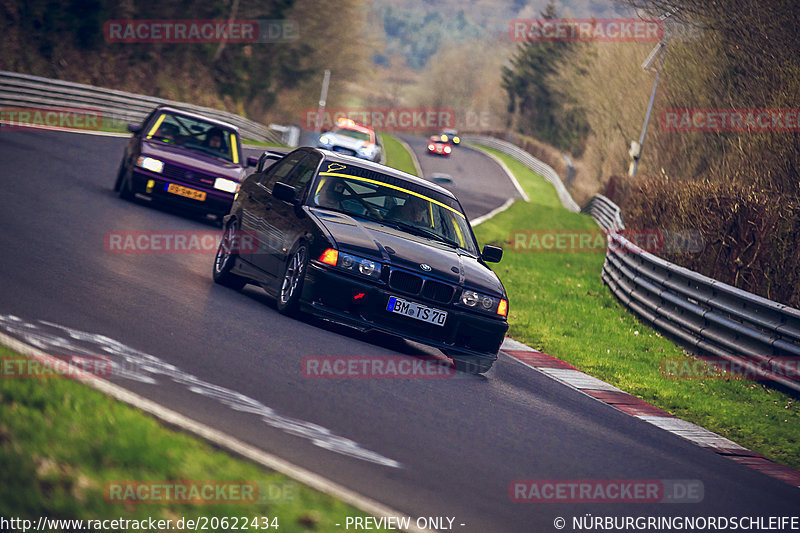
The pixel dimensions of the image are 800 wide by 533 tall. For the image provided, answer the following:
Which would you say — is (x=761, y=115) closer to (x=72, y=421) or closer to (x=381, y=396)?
(x=381, y=396)

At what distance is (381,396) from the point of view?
7.68 m

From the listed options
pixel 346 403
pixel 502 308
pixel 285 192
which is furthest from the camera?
pixel 285 192

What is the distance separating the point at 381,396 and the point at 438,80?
151m

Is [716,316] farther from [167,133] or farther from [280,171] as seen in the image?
[167,133]

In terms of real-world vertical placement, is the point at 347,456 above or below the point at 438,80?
below

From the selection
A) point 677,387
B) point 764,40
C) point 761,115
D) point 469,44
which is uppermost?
point 469,44

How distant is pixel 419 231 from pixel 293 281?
1.43 meters

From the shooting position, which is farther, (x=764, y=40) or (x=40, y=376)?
(x=764, y=40)

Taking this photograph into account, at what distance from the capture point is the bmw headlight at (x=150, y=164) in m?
16.2

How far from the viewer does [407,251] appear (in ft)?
30.9

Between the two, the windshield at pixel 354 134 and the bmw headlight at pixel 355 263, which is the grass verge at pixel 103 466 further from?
the windshield at pixel 354 134

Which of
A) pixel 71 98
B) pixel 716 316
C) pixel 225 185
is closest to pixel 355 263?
pixel 716 316

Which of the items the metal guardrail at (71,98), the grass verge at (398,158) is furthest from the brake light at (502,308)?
the grass verge at (398,158)

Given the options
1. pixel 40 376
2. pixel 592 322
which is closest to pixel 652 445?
pixel 40 376
